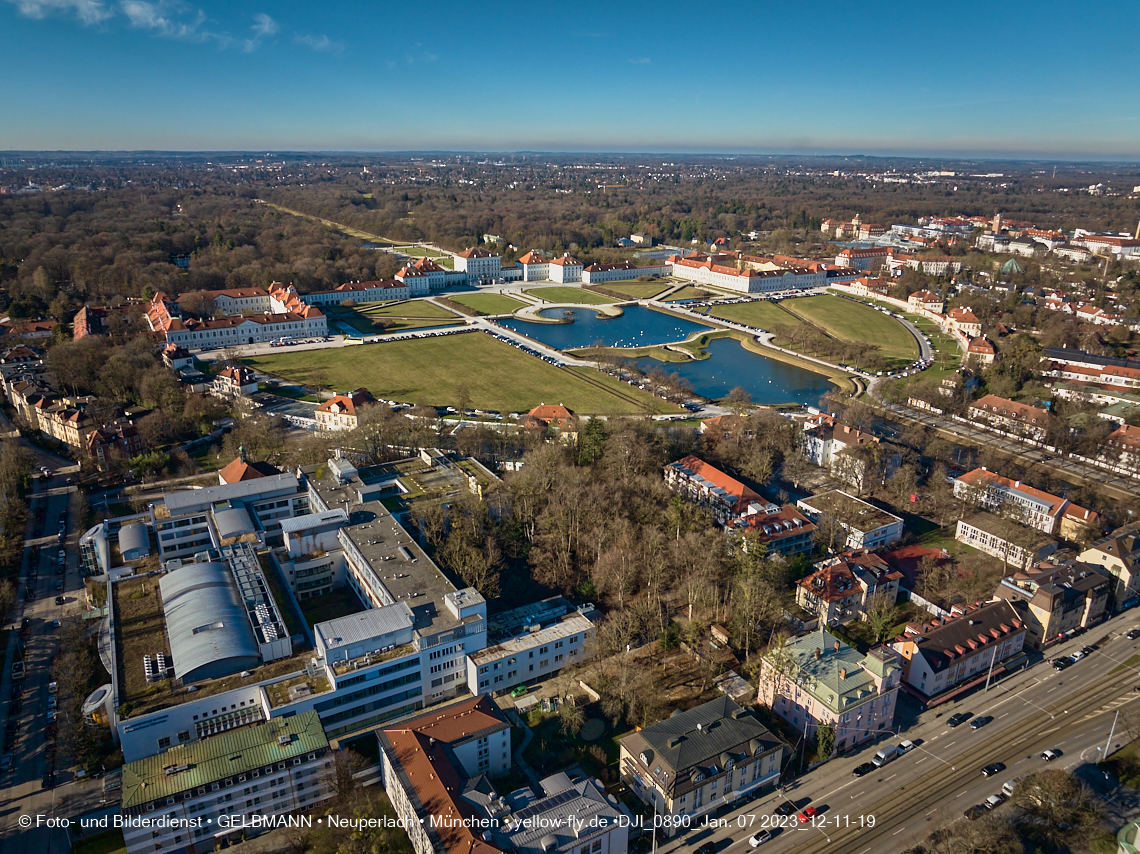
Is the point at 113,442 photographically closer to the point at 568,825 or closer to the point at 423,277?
the point at 568,825

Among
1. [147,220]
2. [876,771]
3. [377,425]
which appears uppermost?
[147,220]

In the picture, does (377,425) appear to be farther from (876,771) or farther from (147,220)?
(147,220)

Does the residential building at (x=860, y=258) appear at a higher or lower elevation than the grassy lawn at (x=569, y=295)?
higher

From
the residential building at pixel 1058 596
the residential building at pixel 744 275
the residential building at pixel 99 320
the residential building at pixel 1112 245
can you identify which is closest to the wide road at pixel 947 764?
the residential building at pixel 1058 596

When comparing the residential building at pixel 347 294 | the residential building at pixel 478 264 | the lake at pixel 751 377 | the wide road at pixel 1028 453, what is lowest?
the wide road at pixel 1028 453

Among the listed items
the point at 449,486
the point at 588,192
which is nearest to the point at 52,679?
the point at 449,486

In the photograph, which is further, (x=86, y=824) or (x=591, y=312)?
(x=591, y=312)

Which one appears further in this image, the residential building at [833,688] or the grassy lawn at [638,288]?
the grassy lawn at [638,288]

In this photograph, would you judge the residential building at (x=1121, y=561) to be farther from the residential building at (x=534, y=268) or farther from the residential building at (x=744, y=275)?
the residential building at (x=534, y=268)
